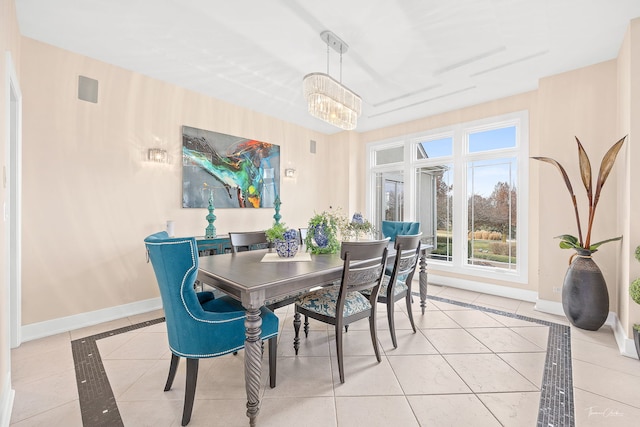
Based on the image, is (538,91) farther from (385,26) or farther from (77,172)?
(77,172)

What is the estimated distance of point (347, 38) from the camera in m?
2.64

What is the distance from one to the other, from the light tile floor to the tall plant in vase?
176 millimetres

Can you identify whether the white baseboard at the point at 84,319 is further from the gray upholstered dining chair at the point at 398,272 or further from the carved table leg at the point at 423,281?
the carved table leg at the point at 423,281

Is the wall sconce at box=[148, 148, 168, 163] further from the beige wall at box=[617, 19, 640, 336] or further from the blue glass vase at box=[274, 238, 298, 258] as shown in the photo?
the beige wall at box=[617, 19, 640, 336]

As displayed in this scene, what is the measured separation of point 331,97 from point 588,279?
3007 mm

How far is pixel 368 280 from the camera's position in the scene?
7.04ft

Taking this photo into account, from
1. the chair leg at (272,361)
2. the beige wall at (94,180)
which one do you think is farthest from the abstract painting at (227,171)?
the chair leg at (272,361)

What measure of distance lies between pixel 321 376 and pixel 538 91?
4.08m

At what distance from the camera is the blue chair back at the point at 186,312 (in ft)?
4.98

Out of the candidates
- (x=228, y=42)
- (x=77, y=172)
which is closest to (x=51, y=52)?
(x=77, y=172)

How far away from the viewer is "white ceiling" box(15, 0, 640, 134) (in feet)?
7.48

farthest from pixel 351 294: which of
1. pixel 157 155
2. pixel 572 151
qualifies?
pixel 572 151

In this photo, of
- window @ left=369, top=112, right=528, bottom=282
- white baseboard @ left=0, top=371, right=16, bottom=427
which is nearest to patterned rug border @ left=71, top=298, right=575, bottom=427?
white baseboard @ left=0, top=371, right=16, bottom=427

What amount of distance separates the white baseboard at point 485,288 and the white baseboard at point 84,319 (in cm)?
409
